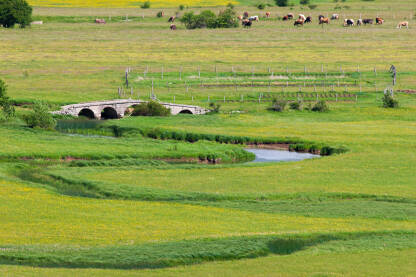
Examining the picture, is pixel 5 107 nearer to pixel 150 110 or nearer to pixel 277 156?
pixel 150 110

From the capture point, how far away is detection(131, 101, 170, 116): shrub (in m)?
105

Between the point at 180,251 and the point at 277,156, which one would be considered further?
the point at 277,156

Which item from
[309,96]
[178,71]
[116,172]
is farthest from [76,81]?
[116,172]

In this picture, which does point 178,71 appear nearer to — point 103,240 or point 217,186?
point 217,186

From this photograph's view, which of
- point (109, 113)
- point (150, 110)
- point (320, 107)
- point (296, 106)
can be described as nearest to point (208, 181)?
point (150, 110)

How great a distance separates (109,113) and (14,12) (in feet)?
304

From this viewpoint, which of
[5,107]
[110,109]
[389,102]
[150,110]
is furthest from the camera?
[389,102]

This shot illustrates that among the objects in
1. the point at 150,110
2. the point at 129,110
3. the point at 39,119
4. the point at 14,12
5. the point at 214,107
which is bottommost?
the point at 129,110

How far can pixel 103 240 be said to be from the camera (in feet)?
164

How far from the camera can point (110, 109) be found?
354ft

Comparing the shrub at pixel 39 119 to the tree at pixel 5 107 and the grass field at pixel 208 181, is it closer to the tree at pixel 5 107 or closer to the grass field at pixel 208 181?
the grass field at pixel 208 181

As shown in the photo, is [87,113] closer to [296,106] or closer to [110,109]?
[110,109]

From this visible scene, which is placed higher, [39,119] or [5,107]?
[5,107]

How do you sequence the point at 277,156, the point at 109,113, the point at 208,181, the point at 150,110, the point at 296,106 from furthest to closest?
the point at 296,106
the point at 109,113
the point at 150,110
the point at 277,156
the point at 208,181
